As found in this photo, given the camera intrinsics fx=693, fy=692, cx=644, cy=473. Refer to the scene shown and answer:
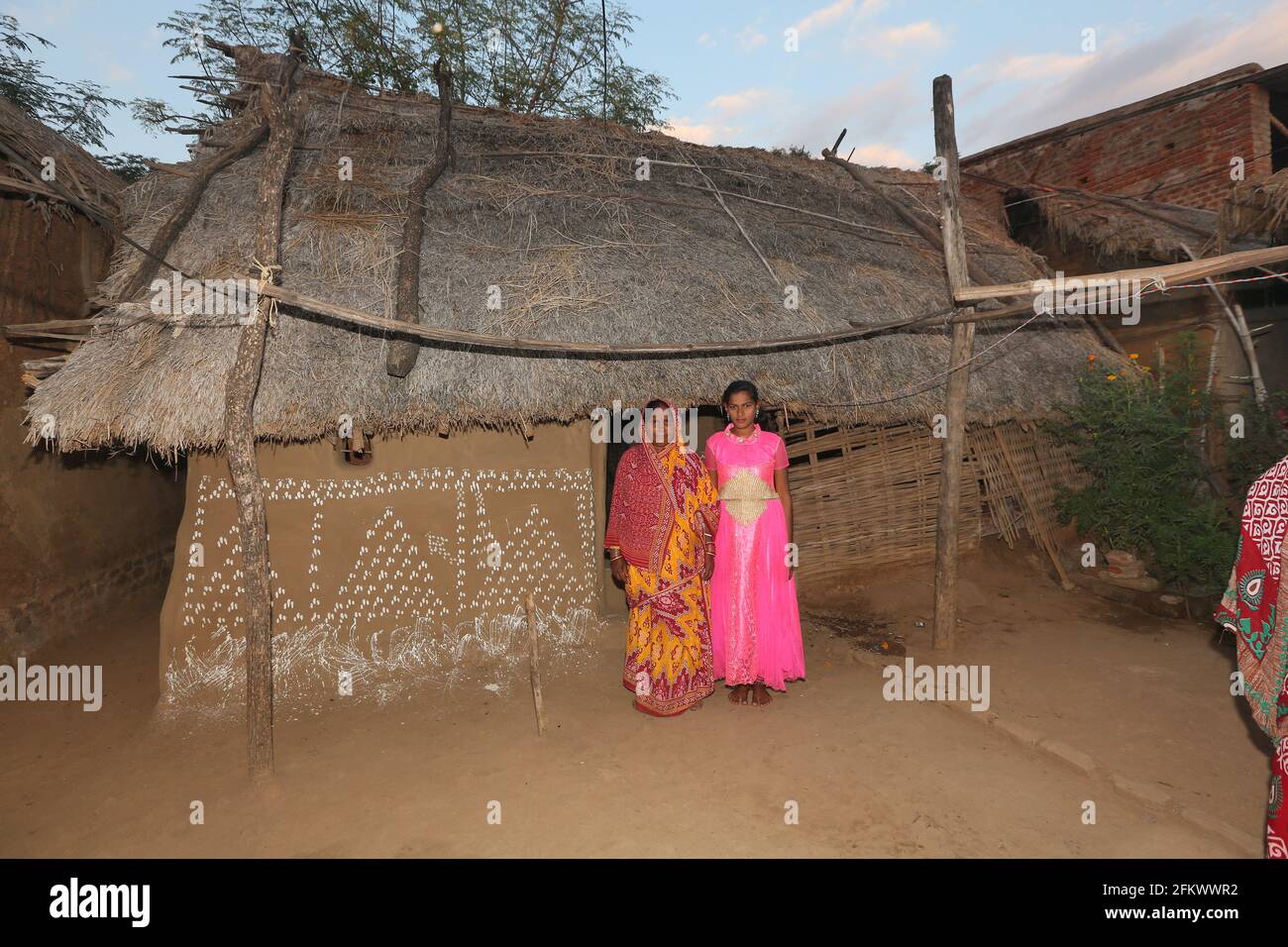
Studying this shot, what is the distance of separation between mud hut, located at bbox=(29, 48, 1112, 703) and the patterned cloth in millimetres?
2608

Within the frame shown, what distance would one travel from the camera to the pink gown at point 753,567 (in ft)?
13.6

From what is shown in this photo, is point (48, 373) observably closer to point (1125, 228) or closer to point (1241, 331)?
A: point (1125, 228)

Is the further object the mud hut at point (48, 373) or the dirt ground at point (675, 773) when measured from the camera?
the mud hut at point (48, 373)

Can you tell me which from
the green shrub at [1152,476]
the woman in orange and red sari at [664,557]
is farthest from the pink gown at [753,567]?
the green shrub at [1152,476]

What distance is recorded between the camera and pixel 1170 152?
9.82m

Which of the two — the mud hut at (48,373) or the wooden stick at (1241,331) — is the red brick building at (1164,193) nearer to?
the wooden stick at (1241,331)

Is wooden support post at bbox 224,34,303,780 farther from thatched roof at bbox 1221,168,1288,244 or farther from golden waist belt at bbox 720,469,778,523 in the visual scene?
thatched roof at bbox 1221,168,1288,244

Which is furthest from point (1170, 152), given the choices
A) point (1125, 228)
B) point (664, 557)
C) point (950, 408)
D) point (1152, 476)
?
point (664, 557)

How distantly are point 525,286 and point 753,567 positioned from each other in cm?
278

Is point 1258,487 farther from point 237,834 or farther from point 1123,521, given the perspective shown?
point 1123,521

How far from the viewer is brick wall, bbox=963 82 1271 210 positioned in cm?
910

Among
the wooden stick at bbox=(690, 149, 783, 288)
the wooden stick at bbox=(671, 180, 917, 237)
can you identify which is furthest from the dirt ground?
the wooden stick at bbox=(671, 180, 917, 237)

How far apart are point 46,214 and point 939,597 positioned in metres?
7.18

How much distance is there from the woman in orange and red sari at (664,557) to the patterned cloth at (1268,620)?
2.46 metres
